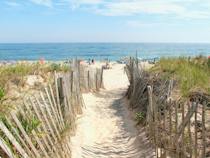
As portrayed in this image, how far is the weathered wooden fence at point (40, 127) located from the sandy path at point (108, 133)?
1.41 ft

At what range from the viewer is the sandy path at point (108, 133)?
801 centimetres

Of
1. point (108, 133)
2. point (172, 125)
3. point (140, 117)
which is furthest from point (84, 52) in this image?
point (172, 125)

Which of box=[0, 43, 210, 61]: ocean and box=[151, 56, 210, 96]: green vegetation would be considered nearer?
box=[151, 56, 210, 96]: green vegetation

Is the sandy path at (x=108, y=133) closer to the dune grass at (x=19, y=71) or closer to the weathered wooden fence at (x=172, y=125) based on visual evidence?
the weathered wooden fence at (x=172, y=125)

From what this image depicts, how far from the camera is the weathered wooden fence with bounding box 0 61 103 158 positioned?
4961mm

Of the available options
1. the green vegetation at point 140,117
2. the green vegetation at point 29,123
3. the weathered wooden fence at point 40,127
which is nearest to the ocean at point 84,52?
the green vegetation at point 140,117

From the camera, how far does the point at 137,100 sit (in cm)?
1136

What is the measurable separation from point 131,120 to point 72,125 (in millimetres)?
2186

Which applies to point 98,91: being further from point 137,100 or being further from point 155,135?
point 155,135

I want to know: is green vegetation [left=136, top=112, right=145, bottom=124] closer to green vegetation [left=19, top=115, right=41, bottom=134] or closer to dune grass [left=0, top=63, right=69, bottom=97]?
dune grass [left=0, top=63, right=69, bottom=97]

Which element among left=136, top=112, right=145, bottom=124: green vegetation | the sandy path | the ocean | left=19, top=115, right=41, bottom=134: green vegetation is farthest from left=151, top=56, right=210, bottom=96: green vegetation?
the ocean

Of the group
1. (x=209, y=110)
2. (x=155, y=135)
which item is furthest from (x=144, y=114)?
(x=155, y=135)

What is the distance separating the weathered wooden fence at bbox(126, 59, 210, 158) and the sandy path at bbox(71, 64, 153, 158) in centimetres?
45

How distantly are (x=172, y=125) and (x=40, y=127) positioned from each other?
272 cm
